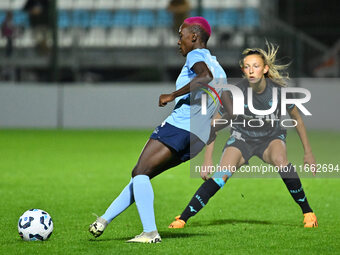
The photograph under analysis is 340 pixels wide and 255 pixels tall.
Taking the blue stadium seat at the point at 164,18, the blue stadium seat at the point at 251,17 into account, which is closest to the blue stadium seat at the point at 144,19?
the blue stadium seat at the point at 164,18

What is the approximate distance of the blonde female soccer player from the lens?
23.2 ft

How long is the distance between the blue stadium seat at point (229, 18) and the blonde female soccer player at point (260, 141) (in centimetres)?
1671

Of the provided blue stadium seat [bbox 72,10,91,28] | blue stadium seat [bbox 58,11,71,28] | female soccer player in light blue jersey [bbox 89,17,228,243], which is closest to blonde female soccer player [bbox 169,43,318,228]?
female soccer player in light blue jersey [bbox 89,17,228,243]

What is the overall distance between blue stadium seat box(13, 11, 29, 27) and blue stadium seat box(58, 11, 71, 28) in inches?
40.1

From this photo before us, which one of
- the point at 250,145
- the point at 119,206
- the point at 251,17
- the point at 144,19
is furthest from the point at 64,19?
the point at 119,206

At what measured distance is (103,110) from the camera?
880 inches

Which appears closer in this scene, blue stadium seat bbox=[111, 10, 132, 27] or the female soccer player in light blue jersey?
the female soccer player in light blue jersey

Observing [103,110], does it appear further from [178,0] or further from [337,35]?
[337,35]

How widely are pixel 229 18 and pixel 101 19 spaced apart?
4.27 m

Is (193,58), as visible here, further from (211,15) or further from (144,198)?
(211,15)

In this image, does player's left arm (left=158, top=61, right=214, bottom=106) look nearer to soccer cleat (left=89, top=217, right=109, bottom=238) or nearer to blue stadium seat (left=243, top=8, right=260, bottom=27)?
soccer cleat (left=89, top=217, right=109, bottom=238)

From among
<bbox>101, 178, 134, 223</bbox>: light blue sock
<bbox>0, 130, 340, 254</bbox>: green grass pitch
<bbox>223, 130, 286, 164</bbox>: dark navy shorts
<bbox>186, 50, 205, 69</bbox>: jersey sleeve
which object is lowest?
<bbox>0, 130, 340, 254</bbox>: green grass pitch

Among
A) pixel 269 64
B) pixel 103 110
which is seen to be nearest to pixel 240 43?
pixel 103 110

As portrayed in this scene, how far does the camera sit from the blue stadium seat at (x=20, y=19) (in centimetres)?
2398
